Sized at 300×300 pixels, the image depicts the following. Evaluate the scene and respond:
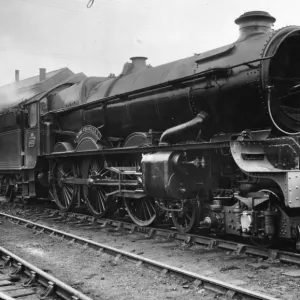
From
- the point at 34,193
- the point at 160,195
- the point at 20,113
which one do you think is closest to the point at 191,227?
the point at 160,195

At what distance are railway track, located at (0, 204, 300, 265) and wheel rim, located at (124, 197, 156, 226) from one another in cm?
15

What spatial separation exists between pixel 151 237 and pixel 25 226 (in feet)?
10.3

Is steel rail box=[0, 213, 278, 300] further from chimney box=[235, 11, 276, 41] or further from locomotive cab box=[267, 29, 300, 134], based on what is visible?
chimney box=[235, 11, 276, 41]

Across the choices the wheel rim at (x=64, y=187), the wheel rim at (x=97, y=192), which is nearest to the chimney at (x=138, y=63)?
the wheel rim at (x=97, y=192)

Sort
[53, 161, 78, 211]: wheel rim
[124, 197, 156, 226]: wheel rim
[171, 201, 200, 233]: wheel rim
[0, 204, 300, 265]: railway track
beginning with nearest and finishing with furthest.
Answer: [0, 204, 300, 265]: railway track, [171, 201, 200, 233]: wheel rim, [124, 197, 156, 226]: wheel rim, [53, 161, 78, 211]: wheel rim

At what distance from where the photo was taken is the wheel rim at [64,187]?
10663 mm

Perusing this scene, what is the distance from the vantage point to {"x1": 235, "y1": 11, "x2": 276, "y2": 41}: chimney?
22.2ft

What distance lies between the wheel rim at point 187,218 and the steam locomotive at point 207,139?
0.02 meters

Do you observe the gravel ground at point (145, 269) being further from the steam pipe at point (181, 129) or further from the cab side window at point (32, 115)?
the cab side window at point (32, 115)

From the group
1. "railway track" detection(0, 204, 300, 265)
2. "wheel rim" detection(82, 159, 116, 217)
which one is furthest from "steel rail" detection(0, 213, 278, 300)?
"wheel rim" detection(82, 159, 116, 217)

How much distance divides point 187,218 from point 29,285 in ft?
10.7

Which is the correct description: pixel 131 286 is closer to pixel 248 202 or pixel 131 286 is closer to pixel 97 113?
pixel 248 202

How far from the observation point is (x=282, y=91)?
6.34 m

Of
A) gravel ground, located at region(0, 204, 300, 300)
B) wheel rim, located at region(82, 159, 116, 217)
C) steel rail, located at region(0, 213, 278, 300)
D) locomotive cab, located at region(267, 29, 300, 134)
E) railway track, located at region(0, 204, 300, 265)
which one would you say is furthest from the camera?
wheel rim, located at region(82, 159, 116, 217)
